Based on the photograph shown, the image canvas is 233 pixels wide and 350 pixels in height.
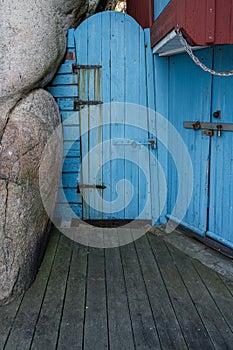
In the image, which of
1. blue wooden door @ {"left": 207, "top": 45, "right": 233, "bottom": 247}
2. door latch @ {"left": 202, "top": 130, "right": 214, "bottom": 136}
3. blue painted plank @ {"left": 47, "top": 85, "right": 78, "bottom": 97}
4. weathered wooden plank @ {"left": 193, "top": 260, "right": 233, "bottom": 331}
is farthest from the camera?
blue painted plank @ {"left": 47, "top": 85, "right": 78, "bottom": 97}

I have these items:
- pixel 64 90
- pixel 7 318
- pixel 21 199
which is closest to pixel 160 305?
pixel 7 318

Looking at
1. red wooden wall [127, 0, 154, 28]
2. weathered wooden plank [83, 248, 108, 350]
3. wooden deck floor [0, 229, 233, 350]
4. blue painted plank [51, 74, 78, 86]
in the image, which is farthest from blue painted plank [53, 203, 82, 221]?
red wooden wall [127, 0, 154, 28]

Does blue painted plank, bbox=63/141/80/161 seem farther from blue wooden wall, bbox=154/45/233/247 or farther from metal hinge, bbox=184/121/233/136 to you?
metal hinge, bbox=184/121/233/136

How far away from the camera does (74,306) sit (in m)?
2.43

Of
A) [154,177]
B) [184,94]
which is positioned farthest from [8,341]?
Result: [184,94]

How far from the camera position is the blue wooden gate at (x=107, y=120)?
3.57 meters

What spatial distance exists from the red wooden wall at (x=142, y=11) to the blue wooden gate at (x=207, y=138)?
507 millimetres

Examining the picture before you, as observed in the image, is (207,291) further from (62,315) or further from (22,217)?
(22,217)

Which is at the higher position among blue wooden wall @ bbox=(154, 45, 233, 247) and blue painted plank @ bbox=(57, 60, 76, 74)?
blue painted plank @ bbox=(57, 60, 76, 74)

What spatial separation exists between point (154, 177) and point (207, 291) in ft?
4.84

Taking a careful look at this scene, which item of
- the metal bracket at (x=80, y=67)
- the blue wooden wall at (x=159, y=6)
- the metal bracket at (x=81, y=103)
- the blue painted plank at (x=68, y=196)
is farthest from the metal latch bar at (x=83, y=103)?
the blue wooden wall at (x=159, y=6)

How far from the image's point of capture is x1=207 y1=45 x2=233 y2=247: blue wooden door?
9.67 feet

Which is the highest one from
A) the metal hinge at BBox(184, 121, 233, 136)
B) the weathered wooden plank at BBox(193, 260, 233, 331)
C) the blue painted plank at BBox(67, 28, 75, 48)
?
the blue painted plank at BBox(67, 28, 75, 48)

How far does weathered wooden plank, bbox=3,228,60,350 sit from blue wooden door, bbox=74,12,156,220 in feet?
3.25
